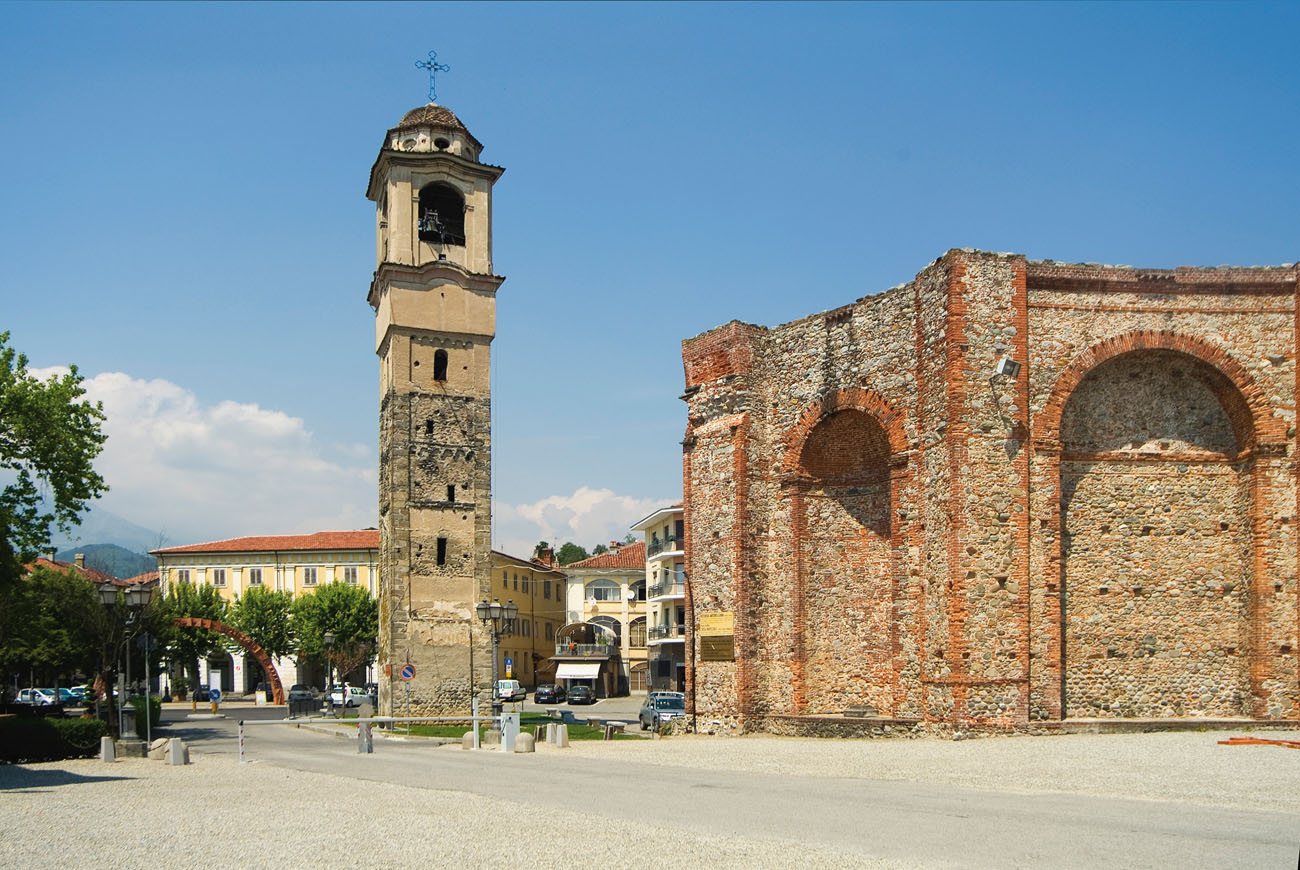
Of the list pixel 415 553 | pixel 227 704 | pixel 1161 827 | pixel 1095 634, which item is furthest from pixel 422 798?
pixel 227 704

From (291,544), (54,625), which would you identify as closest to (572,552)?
(291,544)

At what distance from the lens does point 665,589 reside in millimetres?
64250

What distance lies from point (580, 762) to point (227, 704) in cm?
5005

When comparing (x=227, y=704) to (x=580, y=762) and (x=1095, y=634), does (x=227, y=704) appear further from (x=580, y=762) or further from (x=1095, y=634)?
(x=1095, y=634)

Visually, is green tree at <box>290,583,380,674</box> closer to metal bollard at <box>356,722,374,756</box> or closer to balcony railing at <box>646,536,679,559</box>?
balcony railing at <box>646,536,679,559</box>

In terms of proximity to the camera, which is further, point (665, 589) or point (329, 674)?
point (665, 589)

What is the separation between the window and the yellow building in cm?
437

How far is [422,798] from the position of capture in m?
15.1

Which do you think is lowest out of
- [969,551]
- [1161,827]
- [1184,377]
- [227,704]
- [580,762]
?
[227,704]

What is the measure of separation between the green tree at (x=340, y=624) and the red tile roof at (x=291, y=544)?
11618 millimetres

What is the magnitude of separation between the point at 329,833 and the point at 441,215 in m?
35.8

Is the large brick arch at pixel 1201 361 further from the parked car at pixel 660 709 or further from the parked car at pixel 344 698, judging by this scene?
the parked car at pixel 344 698

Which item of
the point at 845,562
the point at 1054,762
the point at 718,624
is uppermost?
the point at 845,562

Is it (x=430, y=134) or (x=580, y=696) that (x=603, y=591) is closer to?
(x=580, y=696)
